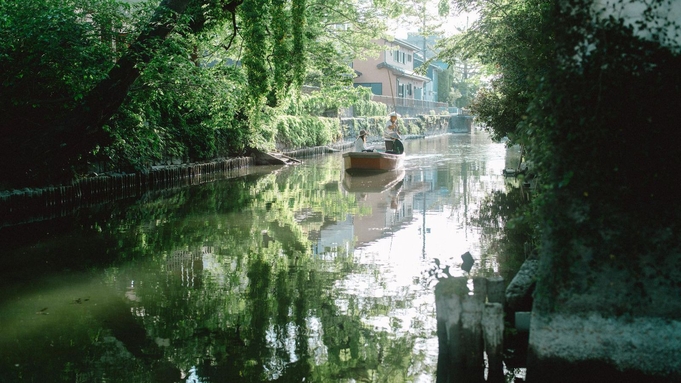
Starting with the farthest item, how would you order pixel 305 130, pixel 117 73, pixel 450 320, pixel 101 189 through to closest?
1. pixel 305 130
2. pixel 101 189
3. pixel 117 73
4. pixel 450 320

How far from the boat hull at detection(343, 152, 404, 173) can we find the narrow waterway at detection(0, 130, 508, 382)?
7243 mm

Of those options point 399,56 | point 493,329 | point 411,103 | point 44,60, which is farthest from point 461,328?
point 399,56

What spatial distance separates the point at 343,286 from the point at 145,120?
506 inches

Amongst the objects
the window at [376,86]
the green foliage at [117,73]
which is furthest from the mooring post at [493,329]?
the window at [376,86]

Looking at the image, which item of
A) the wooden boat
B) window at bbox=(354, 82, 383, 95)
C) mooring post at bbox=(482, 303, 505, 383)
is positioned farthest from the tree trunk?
→ window at bbox=(354, 82, 383, 95)

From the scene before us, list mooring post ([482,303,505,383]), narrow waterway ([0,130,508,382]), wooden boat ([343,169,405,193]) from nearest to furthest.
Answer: mooring post ([482,303,505,383])
narrow waterway ([0,130,508,382])
wooden boat ([343,169,405,193])

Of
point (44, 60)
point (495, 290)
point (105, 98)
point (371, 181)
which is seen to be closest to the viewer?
point (495, 290)

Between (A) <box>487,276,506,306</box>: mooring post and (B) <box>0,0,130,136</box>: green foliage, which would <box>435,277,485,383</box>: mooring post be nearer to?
(A) <box>487,276,506,306</box>: mooring post

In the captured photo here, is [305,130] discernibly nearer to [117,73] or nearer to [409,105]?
[117,73]

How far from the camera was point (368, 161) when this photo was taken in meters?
25.2

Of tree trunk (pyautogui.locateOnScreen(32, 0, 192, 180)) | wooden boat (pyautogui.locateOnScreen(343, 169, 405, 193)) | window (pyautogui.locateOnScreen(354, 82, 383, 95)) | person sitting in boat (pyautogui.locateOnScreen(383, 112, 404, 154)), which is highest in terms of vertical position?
window (pyautogui.locateOnScreen(354, 82, 383, 95))

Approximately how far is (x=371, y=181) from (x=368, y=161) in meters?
1.56

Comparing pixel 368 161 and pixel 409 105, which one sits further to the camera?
pixel 409 105

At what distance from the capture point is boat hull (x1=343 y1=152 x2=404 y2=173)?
25.1m
